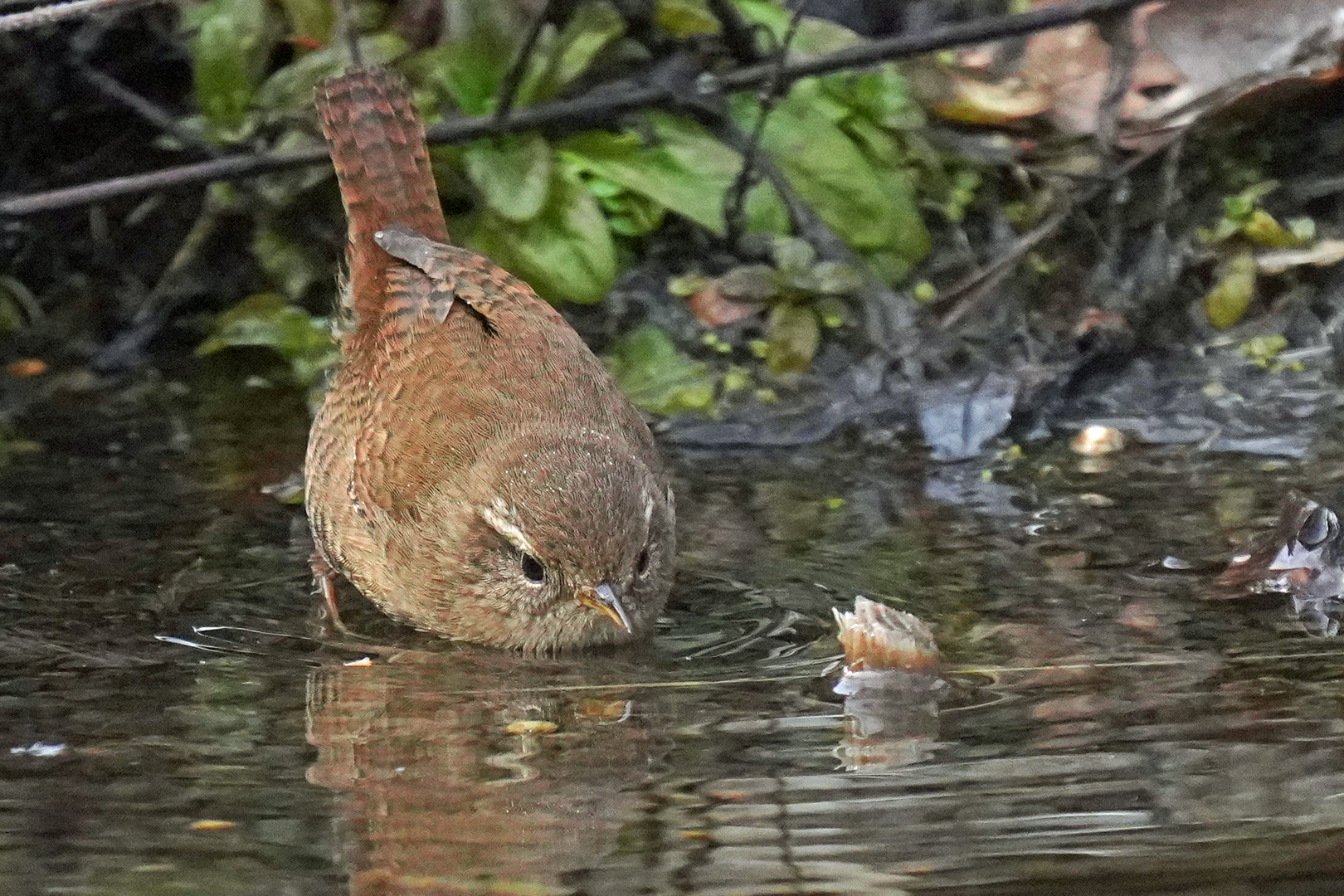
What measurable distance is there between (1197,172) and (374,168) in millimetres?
2703

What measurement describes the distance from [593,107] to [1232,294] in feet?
6.74

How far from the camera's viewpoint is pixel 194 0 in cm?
632

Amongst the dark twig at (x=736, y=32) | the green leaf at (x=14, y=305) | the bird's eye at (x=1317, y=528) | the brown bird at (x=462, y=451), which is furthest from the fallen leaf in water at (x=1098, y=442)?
the green leaf at (x=14, y=305)

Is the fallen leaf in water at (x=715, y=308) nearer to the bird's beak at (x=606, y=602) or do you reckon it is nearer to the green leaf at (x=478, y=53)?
the green leaf at (x=478, y=53)

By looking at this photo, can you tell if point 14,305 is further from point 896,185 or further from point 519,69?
point 896,185

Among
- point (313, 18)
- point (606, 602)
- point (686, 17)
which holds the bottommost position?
point (606, 602)

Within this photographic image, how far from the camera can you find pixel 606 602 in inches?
166

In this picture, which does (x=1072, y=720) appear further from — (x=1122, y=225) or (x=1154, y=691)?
(x=1122, y=225)

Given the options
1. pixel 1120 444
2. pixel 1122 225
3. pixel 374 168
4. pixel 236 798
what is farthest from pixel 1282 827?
pixel 1122 225

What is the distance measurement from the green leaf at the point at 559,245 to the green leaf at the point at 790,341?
0.53 metres

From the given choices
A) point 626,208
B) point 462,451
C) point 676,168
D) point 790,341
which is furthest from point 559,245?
point 462,451

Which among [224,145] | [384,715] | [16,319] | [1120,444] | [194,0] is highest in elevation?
[194,0]

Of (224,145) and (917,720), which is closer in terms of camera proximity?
(917,720)

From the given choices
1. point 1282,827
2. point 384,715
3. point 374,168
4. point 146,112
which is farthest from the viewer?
point 146,112
